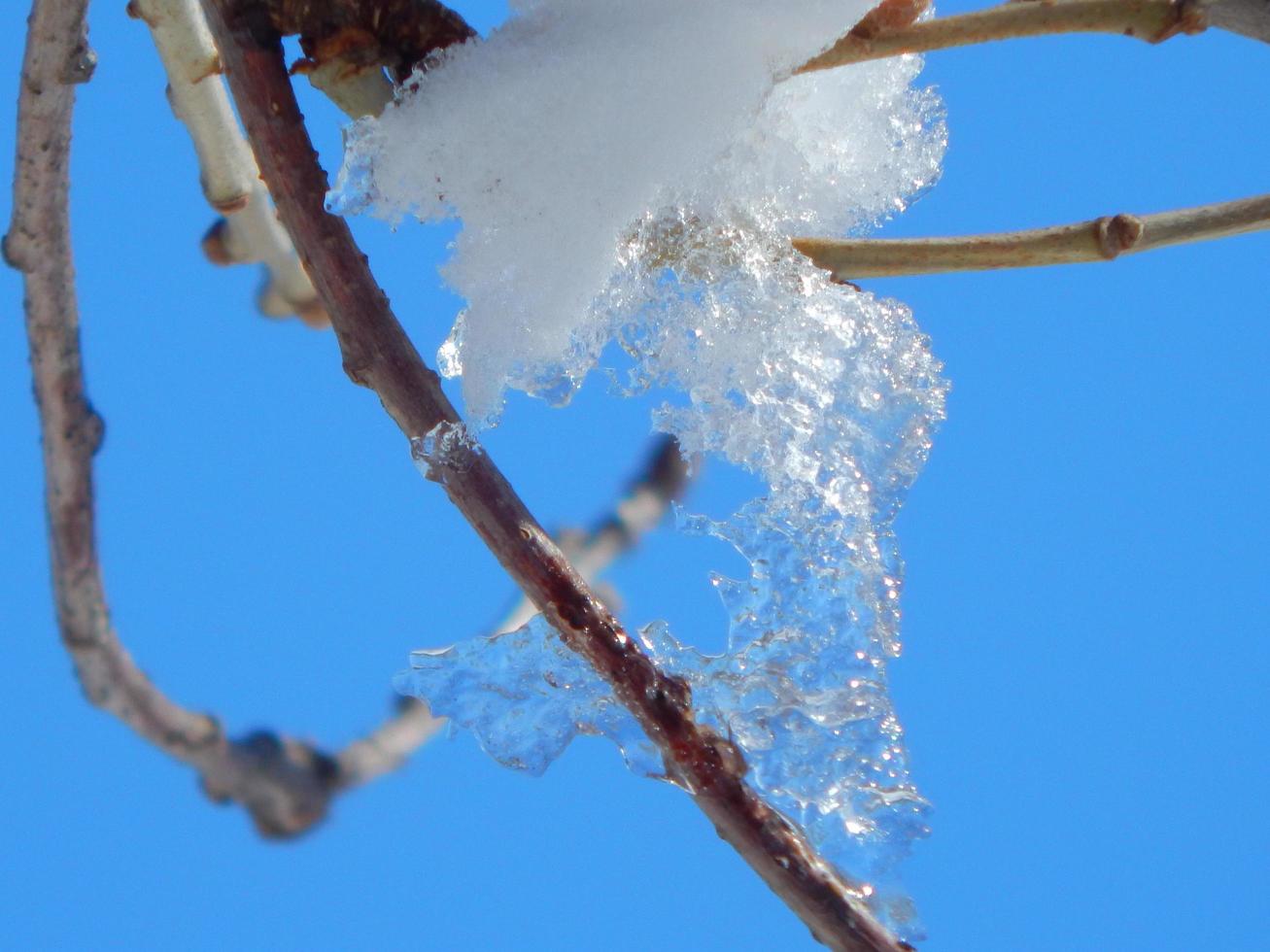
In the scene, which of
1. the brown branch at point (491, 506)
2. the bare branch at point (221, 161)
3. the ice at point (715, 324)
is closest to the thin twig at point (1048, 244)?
the ice at point (715, 324)

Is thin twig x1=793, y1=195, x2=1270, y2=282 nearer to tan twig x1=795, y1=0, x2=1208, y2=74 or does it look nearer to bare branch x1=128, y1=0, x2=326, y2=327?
tan twig x1=795, y1=0, x2=1208, y2=74

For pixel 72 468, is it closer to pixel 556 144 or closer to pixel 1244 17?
pixel 556 144

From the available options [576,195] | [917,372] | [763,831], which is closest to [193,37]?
[576,195]

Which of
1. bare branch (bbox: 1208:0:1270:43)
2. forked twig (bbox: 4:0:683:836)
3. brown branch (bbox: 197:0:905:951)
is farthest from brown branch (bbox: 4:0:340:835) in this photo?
bare branch (bbox: 1208:0:1270:43)

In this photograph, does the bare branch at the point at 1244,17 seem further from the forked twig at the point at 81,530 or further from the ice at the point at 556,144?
the forked twig at the point at 81,530

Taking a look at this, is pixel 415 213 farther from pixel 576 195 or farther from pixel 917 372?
pixel 917 372
